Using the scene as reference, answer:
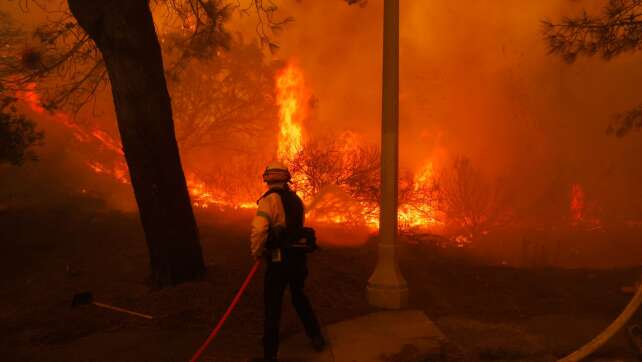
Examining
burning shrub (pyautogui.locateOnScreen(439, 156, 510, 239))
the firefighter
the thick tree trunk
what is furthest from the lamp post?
burning shrub (pyautogui.locateOnScreen(439, 156, 510, 239))

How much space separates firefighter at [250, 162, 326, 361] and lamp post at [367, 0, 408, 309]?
1.69 meters

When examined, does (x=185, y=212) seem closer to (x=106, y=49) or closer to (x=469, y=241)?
(x=106, y=49)

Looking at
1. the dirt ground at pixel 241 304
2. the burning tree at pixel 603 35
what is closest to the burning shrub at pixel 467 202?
the dirt ground at pixel 241 304

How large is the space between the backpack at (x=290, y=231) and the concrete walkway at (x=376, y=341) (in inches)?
41.8

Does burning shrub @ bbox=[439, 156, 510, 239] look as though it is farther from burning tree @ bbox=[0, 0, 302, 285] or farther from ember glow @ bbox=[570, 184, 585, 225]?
burning tree @ bbox=[0, 0, 302, 285]

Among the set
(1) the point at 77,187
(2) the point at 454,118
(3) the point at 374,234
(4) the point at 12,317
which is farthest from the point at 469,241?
(1) the point at 77,187

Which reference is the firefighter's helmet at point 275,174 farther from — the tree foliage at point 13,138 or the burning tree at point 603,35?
the tree foliage at point 13,138

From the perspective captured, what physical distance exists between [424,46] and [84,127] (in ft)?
49.1

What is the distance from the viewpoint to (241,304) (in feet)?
19.9

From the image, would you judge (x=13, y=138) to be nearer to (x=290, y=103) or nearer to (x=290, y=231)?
(x=290, y=231)

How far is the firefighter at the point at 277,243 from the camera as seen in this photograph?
4.31 m

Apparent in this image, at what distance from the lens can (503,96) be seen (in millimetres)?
22656

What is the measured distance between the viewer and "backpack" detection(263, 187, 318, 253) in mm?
4336

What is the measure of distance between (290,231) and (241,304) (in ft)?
6.81
